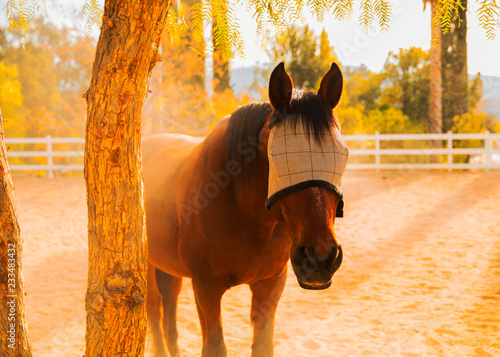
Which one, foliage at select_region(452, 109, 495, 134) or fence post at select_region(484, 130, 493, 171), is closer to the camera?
fence post at select_region(484, 130, 493, 171)

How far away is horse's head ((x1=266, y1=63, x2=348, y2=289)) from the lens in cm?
167

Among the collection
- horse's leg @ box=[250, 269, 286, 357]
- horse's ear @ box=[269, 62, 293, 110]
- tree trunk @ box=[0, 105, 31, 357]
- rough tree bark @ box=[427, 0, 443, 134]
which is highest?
rough tree bark @ box=[427, 0, 443, 134]

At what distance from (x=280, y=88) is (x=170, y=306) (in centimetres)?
230

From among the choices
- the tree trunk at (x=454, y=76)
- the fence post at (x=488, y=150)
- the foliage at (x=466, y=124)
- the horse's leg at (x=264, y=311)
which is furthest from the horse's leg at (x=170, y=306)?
the foliage at (x=466, y=124)

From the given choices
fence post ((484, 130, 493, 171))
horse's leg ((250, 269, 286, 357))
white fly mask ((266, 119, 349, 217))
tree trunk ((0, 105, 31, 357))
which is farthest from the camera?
fence post ((484, 130, 493, 171))

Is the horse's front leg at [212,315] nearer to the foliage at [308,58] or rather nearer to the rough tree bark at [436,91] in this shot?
the rough tree bark at [436,91]

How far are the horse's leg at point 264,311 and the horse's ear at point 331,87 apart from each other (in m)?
1.10

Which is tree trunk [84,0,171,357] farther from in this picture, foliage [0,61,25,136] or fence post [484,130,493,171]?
foliage [0,61,25,136]

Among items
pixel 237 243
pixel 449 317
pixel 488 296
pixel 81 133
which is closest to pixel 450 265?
pixel 488 296

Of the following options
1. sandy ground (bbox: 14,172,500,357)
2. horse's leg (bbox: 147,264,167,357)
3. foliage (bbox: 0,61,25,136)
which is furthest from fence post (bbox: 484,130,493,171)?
foliage (bbox: 0,61,25,136)

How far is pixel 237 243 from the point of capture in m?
2.27

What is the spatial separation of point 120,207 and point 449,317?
358cm

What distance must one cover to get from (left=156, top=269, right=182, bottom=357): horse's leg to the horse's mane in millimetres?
1673

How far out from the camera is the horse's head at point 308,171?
1.67 metres
